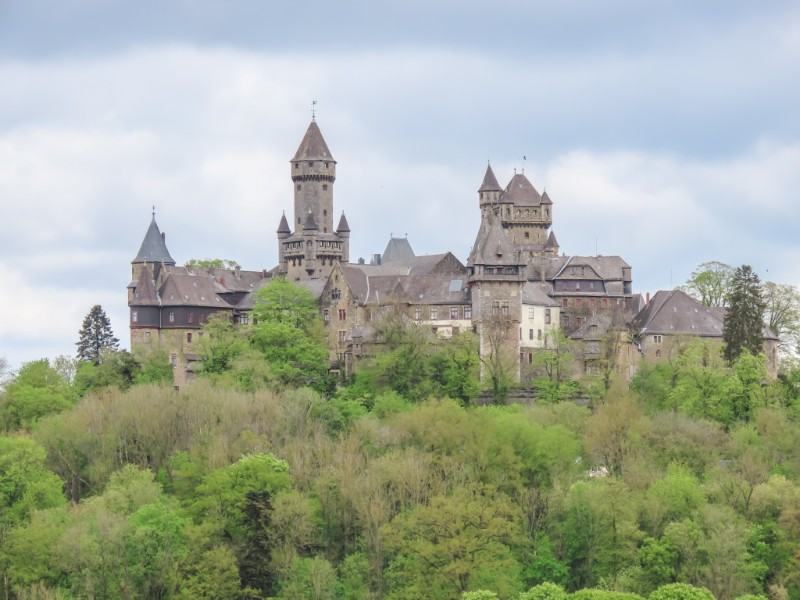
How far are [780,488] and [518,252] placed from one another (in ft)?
99.9

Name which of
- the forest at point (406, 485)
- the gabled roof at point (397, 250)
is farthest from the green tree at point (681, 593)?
the gabled roof at point (397, 250)

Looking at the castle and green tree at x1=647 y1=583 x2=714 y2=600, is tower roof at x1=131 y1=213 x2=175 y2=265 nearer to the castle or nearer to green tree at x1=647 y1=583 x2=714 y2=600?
the castle

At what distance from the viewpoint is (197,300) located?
389ft

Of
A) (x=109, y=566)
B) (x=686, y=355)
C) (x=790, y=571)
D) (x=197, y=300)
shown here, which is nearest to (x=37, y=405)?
(x=197, y=300)

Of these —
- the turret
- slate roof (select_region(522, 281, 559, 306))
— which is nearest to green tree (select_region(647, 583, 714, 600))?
slate roof (select_region(522, 281, 559, 306))

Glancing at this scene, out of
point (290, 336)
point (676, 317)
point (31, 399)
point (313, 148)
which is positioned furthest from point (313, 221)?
point (31, 399)

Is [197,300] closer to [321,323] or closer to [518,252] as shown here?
[321,323]

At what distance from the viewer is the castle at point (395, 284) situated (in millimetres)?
109125

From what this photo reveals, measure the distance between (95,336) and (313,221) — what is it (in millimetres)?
15725

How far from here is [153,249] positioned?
123 meters

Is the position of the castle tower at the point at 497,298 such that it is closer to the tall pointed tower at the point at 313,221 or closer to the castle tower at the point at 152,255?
the tall pointed tower at the point at 313,221

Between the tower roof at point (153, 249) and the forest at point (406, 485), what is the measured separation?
58.5 ft

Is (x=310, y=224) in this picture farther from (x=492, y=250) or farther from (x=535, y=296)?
(x=535, y=296)

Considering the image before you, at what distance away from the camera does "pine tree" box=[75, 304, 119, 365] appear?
12069 cm
